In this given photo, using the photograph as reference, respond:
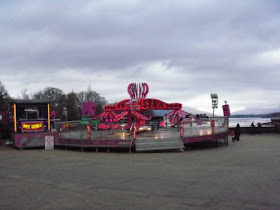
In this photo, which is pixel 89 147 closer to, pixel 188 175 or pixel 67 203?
pixel 188 175

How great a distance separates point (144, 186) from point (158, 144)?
915 cm

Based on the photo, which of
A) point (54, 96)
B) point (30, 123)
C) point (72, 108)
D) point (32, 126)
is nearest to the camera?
point (30, 123)

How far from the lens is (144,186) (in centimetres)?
813

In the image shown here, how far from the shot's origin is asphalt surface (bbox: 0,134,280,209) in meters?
6.40

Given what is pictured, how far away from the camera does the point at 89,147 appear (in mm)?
19203

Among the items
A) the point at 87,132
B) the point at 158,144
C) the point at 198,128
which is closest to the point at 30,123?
Result: the point at 87,132

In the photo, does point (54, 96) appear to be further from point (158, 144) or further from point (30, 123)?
point (158, 144)

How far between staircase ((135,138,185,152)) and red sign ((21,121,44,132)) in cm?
884

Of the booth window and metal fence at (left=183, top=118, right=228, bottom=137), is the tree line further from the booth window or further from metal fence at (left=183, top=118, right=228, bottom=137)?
metal fence at (left=183, top=118, right=228, bottom=137)

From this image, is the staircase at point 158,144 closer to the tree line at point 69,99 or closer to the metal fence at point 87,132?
the metal fence at point 87,132

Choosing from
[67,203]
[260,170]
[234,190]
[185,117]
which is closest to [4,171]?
[67,203]

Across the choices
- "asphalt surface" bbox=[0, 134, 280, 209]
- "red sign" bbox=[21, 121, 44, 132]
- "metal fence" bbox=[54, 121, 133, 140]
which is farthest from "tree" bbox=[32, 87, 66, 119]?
"asphalt surface" bbox=[0, 134, 280, 209]

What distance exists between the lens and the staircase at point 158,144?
17125 mm

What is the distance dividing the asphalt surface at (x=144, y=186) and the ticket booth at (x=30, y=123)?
9.02 m
